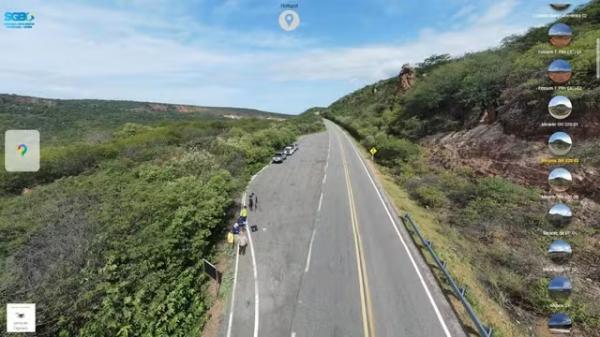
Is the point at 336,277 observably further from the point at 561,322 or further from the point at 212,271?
the point at 561,322

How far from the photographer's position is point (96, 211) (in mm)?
12977

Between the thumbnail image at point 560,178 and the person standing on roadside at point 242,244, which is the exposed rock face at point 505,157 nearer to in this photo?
the thumbnail image at point 560,178

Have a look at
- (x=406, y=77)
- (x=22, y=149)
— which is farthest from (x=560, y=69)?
(x=406, y=77)

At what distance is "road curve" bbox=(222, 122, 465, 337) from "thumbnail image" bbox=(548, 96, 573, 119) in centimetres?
745

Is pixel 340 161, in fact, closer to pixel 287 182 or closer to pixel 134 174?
pixel 287 182

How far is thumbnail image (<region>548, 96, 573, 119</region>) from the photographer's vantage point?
7.98 m

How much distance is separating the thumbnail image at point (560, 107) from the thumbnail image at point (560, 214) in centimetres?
268

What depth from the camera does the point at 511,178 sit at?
19391 millimetres

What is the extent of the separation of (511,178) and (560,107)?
43.0 feet

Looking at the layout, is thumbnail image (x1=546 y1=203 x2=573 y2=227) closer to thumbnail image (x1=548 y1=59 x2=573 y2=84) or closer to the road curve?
thumbnail image (x1=548 y1=59 x2=573 y2=84)

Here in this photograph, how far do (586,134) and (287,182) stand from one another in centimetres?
2207

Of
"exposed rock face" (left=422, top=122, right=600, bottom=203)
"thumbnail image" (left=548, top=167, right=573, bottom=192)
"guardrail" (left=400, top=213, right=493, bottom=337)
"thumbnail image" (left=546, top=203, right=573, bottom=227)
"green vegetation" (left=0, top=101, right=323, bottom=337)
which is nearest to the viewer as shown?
"thumbnail image" (left=548, top=167, right=573, bottom=192)

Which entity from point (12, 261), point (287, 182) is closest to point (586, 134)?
point (287, 182)

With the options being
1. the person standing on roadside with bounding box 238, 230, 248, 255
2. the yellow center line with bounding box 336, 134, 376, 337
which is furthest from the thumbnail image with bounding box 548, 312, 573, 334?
the person standing on roadside with bounding box 238, 230, 248, 255
